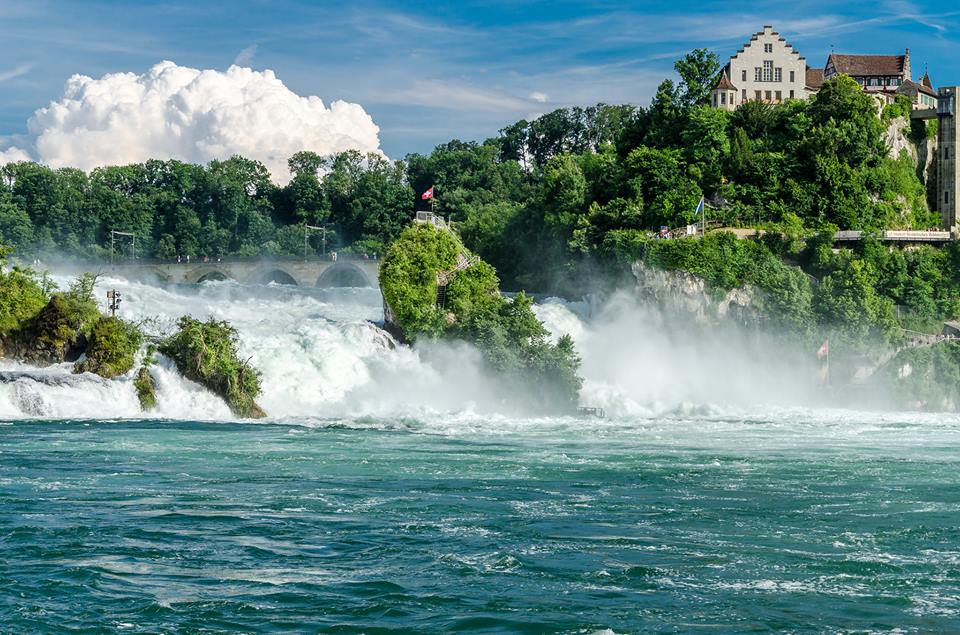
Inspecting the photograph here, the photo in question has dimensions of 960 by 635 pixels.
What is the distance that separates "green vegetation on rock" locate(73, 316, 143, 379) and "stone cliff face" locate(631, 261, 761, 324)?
27540 mm

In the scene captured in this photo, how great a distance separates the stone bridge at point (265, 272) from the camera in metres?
88.9

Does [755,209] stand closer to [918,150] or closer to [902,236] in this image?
[902,236]

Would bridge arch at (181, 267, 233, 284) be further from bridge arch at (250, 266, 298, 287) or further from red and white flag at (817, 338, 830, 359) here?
red and white flag at (817, 338, 830, 359)

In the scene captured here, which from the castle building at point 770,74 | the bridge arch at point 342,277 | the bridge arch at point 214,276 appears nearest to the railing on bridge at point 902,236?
the castle building at point 770,74

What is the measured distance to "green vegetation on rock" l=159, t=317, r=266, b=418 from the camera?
46938 mm

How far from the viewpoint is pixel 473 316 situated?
55656 millimetres

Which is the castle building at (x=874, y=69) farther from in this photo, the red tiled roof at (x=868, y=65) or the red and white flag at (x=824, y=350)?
the red and white flag at (x=824, y=350)

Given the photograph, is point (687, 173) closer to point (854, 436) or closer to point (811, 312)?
point (811, 312)

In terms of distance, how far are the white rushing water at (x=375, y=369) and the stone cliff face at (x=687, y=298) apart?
86cm

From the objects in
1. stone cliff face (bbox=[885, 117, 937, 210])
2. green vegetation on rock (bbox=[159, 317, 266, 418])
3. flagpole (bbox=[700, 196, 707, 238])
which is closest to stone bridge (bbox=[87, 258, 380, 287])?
flagpole (bbox=[700, 196, 707, 238])

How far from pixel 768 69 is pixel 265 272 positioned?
37.3 m

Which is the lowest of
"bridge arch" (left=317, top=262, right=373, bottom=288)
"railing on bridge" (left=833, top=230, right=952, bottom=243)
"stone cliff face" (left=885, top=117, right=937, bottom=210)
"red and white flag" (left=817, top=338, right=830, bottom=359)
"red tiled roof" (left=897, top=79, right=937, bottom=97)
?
"red and white flag" (left=817, top=338, right=830, bottom=359)

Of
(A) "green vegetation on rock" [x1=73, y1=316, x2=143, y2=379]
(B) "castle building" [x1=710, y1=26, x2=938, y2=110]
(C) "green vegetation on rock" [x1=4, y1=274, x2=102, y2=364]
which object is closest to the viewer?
(A) "green vegetation on rock" [x1=73, y1=316, x2=143, y2=379]

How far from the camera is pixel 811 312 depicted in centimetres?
6475
